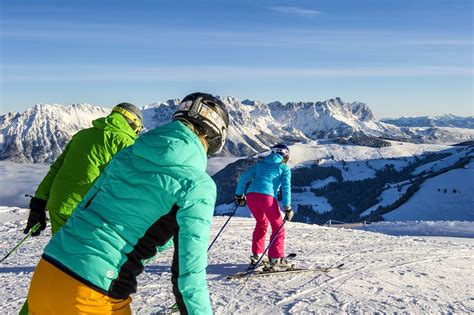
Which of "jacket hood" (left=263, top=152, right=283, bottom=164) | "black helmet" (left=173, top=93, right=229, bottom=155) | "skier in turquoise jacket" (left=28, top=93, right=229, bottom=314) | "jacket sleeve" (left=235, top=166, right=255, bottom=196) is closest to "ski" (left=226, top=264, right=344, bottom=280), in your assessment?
"jacket sleeve" (left=235, top=166, right=255, bottom=196)

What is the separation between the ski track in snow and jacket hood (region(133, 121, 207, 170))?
164 inches

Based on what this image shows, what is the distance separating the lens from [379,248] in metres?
12.3

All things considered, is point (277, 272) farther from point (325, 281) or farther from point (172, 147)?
point (172, 147)

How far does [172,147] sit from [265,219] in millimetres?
6825

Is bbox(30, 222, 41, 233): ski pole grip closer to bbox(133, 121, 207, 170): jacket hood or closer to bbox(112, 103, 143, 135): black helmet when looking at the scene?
bbox(112, 103, 143, 135): black helmet

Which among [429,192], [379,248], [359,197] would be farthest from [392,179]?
[379,248]

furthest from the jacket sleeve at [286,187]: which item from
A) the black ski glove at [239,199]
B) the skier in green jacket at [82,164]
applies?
the skier in green jacket at [82,164]

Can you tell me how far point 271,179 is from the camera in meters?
9.17

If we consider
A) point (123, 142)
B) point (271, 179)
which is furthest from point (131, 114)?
point (271, 179)

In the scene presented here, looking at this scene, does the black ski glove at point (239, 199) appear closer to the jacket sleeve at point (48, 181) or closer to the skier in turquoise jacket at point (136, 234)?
the jacket sleeve at point (48, 181)

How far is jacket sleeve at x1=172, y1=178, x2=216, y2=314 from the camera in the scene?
7.81ft

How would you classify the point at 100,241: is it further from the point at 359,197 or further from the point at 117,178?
the point at 359,197

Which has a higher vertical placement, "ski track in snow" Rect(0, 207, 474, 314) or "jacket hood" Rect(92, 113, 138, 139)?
"jacket hood" Rect(92, 113, 138, 139)

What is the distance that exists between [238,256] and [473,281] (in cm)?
468
